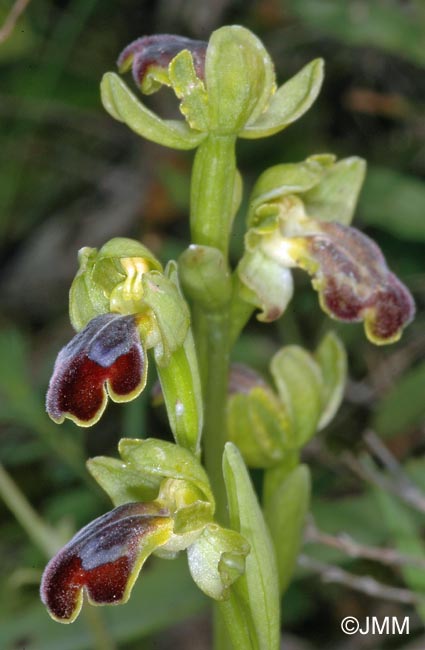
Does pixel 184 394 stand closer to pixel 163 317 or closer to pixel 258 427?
pixel 163 317

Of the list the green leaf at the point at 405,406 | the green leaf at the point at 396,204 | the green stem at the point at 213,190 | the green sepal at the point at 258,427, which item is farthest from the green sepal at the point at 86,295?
the green leaf at the point at 396,204

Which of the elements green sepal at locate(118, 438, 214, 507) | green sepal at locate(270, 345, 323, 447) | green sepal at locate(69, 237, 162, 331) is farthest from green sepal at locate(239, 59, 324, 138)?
green sepal at locate(118, 438, 214, 507)

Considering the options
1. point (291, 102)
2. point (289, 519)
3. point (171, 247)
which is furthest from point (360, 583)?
point (171, 247)

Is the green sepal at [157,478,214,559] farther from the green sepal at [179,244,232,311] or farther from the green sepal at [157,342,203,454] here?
the green sepal at [179,244,232,311]

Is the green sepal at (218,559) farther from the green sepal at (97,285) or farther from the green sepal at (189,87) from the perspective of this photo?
the green sepal at (189,87)

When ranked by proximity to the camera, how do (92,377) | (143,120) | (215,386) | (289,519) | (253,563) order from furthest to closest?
1. (289,519)
2. (215,386)
3. (143,120)
4. (253,563)
5. (92,377)

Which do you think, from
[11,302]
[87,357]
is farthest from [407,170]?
[87,357]
